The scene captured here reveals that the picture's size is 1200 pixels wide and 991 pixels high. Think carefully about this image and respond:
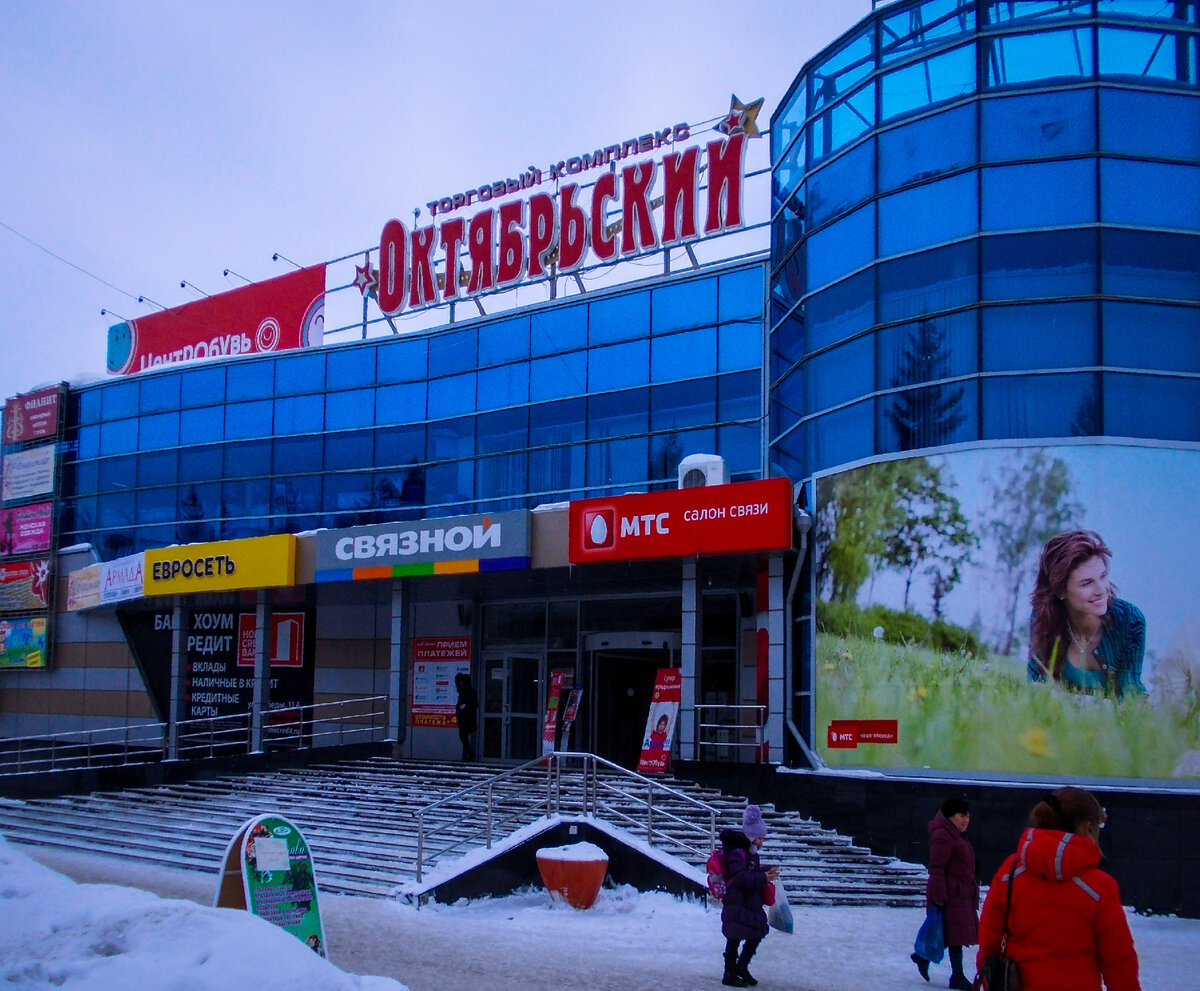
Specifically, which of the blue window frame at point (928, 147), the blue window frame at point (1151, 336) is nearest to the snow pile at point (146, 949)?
the blue window frame at point (1151, 336)

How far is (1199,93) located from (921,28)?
3.89m

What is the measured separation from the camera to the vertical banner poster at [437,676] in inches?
1000

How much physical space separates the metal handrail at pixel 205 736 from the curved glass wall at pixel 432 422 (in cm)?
411

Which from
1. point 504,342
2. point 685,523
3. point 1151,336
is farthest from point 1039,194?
point 504,342

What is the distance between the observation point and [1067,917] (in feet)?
16.0

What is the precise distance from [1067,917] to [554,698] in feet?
62.1

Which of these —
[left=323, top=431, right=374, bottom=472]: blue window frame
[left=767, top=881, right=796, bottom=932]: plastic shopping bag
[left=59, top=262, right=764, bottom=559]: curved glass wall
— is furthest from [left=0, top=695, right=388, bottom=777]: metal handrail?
[left=767, top=881, right=796, bottom=932]: plastic shopping bag

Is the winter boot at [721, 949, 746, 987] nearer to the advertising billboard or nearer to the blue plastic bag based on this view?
the blue plastic bag

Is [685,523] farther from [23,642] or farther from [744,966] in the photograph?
[23,642]

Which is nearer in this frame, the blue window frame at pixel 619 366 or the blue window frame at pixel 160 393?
the blue window frame at pixel 619 366

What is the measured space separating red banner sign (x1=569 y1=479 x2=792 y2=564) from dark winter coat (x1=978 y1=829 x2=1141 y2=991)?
42.6 ft

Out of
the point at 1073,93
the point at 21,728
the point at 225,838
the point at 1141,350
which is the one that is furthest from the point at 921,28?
the point at 21,728

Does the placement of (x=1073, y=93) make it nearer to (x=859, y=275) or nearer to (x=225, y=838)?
(x=859, y=275)

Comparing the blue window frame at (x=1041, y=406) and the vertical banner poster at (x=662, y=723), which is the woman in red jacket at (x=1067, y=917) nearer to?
the blue window frame at (x=1041, y=406)
